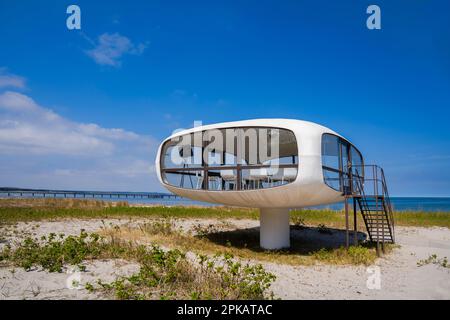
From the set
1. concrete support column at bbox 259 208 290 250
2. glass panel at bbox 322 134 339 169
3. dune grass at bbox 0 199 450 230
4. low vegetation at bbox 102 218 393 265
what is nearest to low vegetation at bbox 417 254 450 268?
low vegetation at bbox 102 218 393 265

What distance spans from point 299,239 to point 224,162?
16.8ft

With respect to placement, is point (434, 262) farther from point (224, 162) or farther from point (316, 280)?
point (224, 162)

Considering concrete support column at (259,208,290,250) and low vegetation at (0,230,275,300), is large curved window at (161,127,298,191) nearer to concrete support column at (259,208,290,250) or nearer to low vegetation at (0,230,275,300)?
concrete support column at (259,208,290,250)

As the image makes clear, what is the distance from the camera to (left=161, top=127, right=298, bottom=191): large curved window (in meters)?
10.1

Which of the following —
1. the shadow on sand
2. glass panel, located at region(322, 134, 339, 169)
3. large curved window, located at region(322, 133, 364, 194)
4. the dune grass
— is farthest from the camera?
the dune grass

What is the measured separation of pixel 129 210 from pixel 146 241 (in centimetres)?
1234

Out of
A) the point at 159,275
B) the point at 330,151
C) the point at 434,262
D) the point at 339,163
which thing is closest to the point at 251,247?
the point at 339,163

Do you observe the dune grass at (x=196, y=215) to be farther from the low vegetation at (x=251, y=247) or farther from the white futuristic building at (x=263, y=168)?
the white futuristic building at (x=263, y=168)

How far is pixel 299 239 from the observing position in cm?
1408

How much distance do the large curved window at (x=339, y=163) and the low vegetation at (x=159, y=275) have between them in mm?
4403

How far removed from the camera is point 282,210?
1160 centimetres

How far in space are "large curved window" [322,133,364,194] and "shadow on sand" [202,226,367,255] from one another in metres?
2.55
